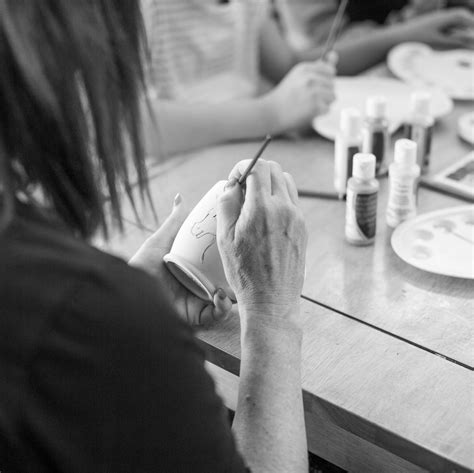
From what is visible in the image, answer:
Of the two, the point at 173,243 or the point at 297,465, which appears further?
the point at 173,243

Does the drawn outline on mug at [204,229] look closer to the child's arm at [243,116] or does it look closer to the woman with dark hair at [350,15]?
the child's arm at [243,116]

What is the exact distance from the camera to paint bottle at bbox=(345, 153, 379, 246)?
3.32 feet

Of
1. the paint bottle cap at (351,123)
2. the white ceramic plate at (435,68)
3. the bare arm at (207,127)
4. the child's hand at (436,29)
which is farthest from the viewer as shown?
the child's hand at (436,29)

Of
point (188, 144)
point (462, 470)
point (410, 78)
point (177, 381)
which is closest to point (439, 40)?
point (410, 78)

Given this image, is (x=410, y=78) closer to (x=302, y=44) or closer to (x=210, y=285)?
(x=302, y=44)

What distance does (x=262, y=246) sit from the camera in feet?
2.73

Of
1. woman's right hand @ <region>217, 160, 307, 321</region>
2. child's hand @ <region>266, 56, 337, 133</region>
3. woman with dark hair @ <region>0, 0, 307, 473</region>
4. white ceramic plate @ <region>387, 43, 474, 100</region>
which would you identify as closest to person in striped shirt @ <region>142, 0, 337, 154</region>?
child's hand @ <region>266, 56, 337, 133</region>

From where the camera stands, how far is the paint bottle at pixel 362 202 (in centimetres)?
101

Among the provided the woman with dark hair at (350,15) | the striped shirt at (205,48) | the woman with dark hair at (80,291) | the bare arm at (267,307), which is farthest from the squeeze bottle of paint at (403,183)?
the woman with dark hair at (350,15)

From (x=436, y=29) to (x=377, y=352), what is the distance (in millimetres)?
1298

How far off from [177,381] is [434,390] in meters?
0.36

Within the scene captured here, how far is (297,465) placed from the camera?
0.71m

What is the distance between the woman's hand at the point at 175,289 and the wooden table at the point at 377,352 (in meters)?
0.03

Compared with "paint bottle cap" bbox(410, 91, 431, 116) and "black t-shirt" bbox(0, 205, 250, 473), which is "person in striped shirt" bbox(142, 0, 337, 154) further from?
"black t-shirt" bbox(0, 205, 250, 473)
